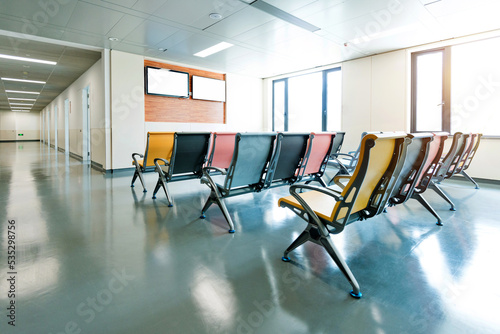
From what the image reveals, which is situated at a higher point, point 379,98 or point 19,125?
point 19,125

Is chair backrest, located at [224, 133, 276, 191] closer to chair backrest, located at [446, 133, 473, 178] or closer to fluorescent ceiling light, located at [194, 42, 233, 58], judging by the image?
chair backrest, located at [446, 133, 473, 178]

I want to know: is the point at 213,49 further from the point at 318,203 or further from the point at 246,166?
the point at 318,203

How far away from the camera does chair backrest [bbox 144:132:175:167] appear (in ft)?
13.4

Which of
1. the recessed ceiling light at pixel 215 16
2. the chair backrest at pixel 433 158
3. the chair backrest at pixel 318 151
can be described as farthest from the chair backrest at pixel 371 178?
the recessed ceiling light at pixel 215 16

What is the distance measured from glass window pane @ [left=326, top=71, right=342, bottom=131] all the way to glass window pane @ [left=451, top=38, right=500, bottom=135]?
267 cm

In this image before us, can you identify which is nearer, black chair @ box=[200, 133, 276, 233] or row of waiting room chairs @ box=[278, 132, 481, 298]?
row of waiting room chairs @ box=[278, 132, 481, 298]

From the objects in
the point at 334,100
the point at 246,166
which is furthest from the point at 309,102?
the point at 246,166

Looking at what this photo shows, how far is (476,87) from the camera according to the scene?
5594mm

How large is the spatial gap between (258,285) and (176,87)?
6.98 metres

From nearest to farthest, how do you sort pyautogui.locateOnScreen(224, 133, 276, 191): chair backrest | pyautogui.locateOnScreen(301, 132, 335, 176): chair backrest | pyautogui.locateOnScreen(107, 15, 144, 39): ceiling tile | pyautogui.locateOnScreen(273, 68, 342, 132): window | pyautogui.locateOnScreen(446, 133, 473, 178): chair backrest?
pyautogui.locateOnScreen(224, 133, 276, 191): chair backrest, pyautogui.locateOnScreen(301, 132, 335, 176): chair backrest, pyautogui.locateOnScreen(446, 133, 473, 178): chair backrest, pyautogui.locateOnScreen(107, 15, 144, 39): ceiling tile, pyautogui.locateOnScreen(273, 68, 342, 132): window

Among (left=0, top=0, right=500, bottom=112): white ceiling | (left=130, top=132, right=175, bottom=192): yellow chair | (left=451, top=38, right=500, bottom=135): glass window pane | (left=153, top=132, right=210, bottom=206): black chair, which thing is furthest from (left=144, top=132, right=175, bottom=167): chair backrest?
(left=451, top=38, right=500, bottom=135): glass window pane

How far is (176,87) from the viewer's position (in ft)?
25.5

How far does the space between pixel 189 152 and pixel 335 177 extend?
1943 millimetres

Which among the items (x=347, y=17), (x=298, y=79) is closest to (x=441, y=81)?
(x=347, y=17)
